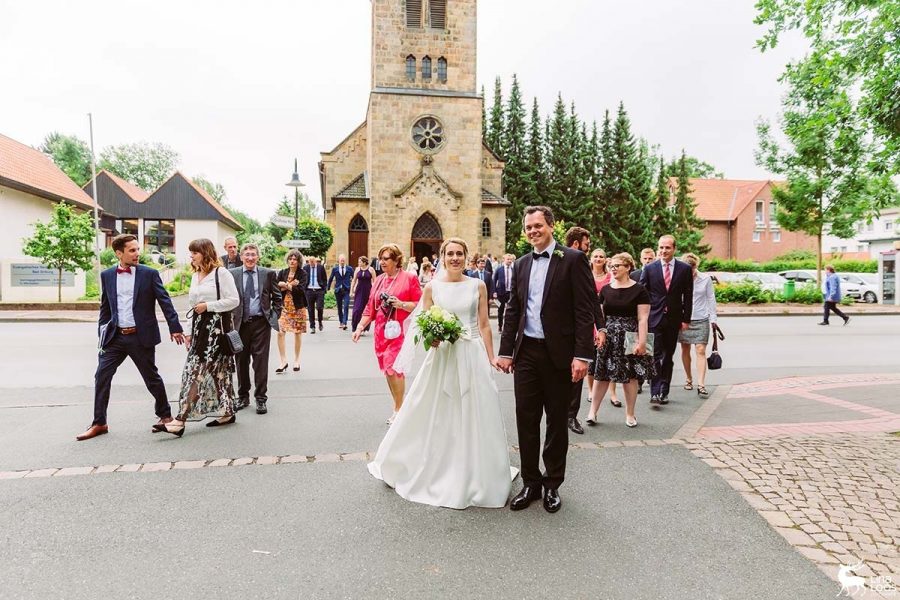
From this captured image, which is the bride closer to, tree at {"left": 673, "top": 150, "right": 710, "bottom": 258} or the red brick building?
tree at {"left": 673, "top": 150, "right": 710, "bottom": 258}

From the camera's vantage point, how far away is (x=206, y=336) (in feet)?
19.7

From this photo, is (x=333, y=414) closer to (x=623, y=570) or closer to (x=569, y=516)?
(x=569, y=516)

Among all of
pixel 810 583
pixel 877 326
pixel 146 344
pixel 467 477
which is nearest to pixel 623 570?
pixel 810 583

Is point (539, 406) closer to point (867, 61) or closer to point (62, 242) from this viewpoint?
point (867, 61)

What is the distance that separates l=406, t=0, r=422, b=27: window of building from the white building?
19731mm

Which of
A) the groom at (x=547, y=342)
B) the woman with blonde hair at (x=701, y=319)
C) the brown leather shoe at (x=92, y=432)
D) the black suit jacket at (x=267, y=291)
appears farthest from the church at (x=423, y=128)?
the groom at (x=547, y=342)

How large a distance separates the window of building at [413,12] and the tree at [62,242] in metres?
18.9

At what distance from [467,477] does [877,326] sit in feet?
62.2

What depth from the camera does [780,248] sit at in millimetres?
56156

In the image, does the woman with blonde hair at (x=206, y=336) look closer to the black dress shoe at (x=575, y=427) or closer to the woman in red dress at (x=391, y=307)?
the woman in red dress at (x=391, y=307)

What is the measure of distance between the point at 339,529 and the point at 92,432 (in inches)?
139

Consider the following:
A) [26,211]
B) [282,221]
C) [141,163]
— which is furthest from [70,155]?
[282,221]

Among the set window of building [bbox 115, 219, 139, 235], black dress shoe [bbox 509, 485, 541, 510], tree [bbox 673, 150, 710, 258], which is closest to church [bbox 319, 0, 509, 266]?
tree [bbox 673, 150, 710, 258]

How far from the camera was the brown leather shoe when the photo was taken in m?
5.63
